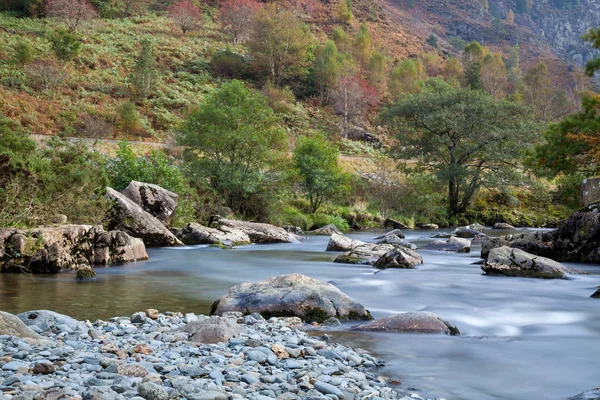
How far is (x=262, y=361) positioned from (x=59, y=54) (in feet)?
161

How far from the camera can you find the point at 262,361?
4.80m

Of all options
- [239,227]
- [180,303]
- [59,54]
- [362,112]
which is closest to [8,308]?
[180,303]

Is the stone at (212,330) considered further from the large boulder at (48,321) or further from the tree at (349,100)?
the tree at (349,100)

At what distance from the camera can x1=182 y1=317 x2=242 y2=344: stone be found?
549 cm

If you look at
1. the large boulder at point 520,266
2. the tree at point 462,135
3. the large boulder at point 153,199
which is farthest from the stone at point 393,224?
the large boulder at point 520,266

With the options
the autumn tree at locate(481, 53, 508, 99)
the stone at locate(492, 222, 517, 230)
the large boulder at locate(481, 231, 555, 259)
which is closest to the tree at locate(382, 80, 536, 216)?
the stone at locate(492, 222, 517, 230)

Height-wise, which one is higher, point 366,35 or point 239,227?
point 366,35

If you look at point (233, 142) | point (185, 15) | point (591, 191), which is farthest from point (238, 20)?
point (591, 191)

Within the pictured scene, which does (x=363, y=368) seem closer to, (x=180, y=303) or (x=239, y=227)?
(x=180, y=303)

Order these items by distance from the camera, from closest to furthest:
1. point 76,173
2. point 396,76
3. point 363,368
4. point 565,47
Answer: point 363,368 < point 76,173 < point 396,76 < point 565,47

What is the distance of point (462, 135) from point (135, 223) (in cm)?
2218

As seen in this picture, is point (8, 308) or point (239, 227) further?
point (239, 227)

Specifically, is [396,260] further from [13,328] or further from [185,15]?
[185,15]

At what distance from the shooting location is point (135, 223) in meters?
15.3
